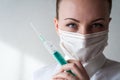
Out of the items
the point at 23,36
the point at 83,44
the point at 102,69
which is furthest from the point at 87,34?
the point at 23,36

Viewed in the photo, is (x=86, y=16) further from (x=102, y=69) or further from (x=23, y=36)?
(x=23, y=36)

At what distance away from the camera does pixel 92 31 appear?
0.82m

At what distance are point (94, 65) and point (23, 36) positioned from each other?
61cm

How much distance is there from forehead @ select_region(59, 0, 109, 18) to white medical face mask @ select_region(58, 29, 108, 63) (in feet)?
0.22

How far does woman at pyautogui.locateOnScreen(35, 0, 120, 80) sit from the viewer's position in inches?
31.6

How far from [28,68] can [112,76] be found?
616 mm

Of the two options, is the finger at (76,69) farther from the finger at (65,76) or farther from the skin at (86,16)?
the skin at (86,16)

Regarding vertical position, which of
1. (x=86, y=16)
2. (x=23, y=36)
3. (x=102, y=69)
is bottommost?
(x=102, y=69)

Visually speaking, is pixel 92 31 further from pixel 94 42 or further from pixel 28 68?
pixel 28 68

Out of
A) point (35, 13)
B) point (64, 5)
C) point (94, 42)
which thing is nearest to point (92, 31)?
point (94, 42)

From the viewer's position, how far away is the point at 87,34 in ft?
2.62

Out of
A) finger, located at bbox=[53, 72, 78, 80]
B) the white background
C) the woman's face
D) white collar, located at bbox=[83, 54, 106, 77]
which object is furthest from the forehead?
the white background

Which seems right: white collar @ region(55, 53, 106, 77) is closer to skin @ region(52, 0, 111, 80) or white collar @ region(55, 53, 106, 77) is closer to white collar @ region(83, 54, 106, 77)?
white collar @ region(83, 54, 106, 77)

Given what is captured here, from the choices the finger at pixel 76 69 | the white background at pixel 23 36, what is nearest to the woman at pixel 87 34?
the finger at pixel 76 69
